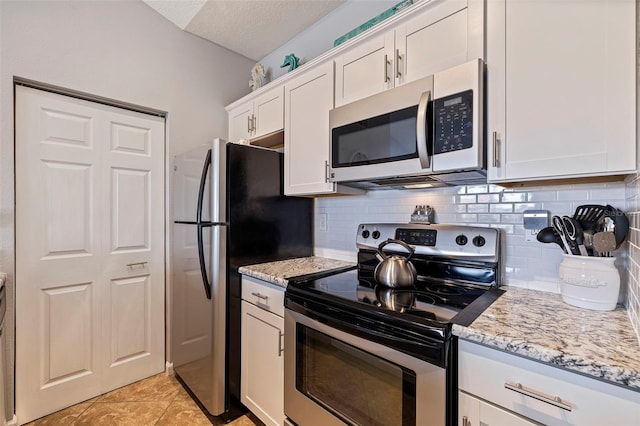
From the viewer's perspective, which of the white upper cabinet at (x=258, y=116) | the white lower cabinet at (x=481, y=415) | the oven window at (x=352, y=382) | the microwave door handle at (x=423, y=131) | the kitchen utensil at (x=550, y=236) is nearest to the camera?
the white lower cabinet at (x=481, y=415)

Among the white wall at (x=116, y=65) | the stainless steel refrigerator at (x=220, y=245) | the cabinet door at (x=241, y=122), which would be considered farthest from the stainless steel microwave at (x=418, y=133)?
the white wall at (x=116, y=65)

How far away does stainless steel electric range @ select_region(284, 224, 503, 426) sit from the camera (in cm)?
93

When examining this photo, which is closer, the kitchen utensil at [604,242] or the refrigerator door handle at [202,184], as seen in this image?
the kitchen utensil at [604,242]

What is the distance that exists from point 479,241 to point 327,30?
76.0 inches

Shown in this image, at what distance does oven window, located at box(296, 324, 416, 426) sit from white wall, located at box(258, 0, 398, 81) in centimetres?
205

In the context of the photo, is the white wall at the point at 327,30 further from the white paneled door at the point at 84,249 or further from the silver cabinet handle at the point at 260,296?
the silver cabinet handle at the point at 260,296

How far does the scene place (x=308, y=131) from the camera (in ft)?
6.15

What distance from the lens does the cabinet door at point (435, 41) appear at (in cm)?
123

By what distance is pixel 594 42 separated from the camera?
97cm

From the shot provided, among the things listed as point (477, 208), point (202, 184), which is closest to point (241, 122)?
point (202, 184)

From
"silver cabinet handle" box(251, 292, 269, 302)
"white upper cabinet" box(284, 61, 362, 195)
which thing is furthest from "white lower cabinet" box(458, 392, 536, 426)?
"white upper cabinet" box(284, 61, 362, 195)

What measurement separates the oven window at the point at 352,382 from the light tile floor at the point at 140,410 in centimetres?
75

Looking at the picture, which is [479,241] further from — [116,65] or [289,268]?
[116,65]

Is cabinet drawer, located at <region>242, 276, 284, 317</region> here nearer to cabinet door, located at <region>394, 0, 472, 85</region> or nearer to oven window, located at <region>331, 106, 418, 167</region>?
oven window, located at <region>331, 106, 418, 167</region>
